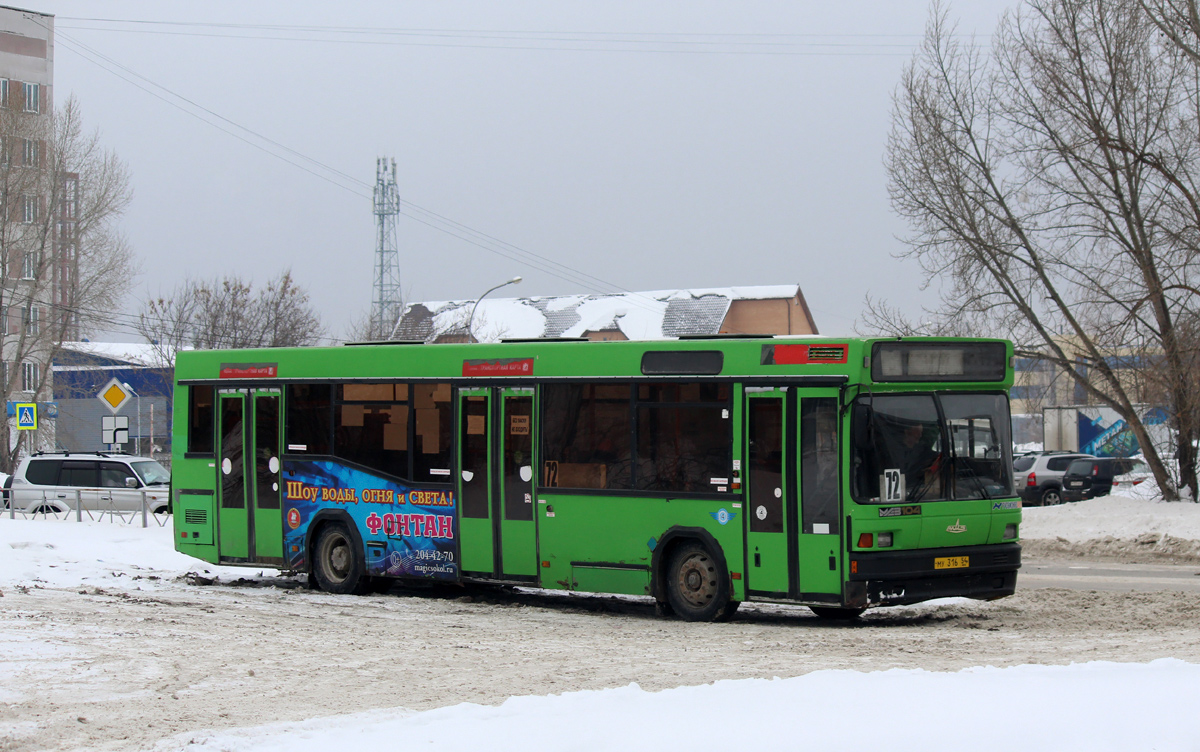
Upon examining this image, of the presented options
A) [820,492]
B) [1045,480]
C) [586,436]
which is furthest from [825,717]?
[1045,480]

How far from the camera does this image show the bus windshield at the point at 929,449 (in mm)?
11023

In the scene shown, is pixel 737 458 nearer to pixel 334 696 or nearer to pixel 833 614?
pixel 833 614

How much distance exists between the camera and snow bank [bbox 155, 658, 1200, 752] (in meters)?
5.66

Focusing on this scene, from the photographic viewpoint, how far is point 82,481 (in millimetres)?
27422

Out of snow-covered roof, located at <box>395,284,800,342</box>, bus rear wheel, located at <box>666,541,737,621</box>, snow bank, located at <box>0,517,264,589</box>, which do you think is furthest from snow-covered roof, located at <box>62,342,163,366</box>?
bus rear wheel, located at <box>666,541,737,621</box>

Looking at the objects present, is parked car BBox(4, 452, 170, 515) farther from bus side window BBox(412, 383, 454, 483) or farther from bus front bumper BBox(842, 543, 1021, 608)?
bus front bumper BBox(842, 543, 1021, 608)

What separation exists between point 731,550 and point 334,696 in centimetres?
496

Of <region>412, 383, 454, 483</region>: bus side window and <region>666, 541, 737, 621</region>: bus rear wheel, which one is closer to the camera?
<region>666, 541, 737, 621</region>: bus rear wheel

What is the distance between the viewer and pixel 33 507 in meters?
26.5

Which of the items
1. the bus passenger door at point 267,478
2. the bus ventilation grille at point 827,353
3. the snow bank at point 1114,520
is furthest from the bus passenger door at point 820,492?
the snow bank at point 1114,520

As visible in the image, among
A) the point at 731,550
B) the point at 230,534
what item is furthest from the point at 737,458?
the point at 230,534

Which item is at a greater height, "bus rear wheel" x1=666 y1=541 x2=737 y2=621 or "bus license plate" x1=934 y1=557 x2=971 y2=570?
"bus license plate" x1=934 y1=557 x2=971 y2=570

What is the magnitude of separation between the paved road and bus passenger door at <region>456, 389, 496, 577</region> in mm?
7171

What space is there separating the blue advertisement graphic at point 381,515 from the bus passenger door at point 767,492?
3795mm
